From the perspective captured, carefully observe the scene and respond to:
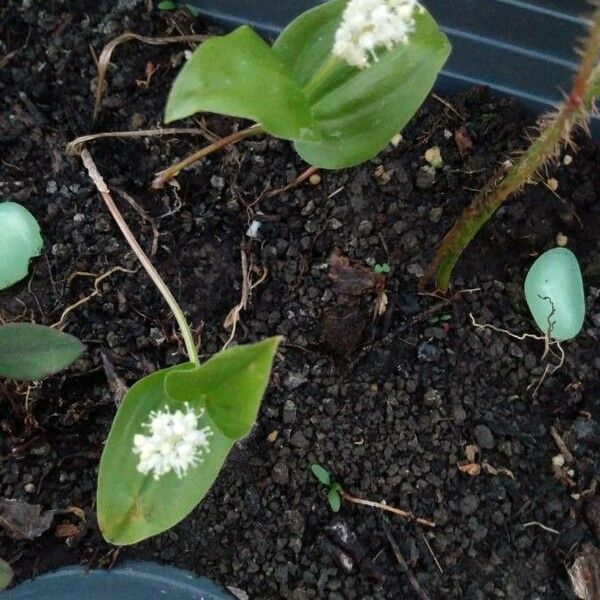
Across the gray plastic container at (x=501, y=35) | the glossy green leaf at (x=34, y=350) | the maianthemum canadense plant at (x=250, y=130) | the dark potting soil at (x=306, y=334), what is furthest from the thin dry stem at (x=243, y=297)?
the gray plastic container at (x=501, y=35)

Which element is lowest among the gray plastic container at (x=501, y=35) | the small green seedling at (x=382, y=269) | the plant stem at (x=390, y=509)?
the plant stem at (x=390, y=509)

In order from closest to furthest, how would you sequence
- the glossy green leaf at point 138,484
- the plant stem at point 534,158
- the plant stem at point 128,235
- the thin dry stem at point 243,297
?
1. the plant stem at point 534,158
2. the glossy green leaf at point 138,484
3. the plant stem at point 128,235
4. the thin dry stem at point 243,297

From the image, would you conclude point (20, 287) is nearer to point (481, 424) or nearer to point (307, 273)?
point (307, 273)

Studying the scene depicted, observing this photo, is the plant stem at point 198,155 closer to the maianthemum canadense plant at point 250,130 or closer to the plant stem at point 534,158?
the maianthemum canadense plant at point 250,130

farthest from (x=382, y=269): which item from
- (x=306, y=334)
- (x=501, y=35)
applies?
(x=501, y=35)

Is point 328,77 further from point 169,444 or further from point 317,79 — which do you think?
point 169,444

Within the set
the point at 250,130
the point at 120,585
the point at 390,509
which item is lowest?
the point at 120,585
